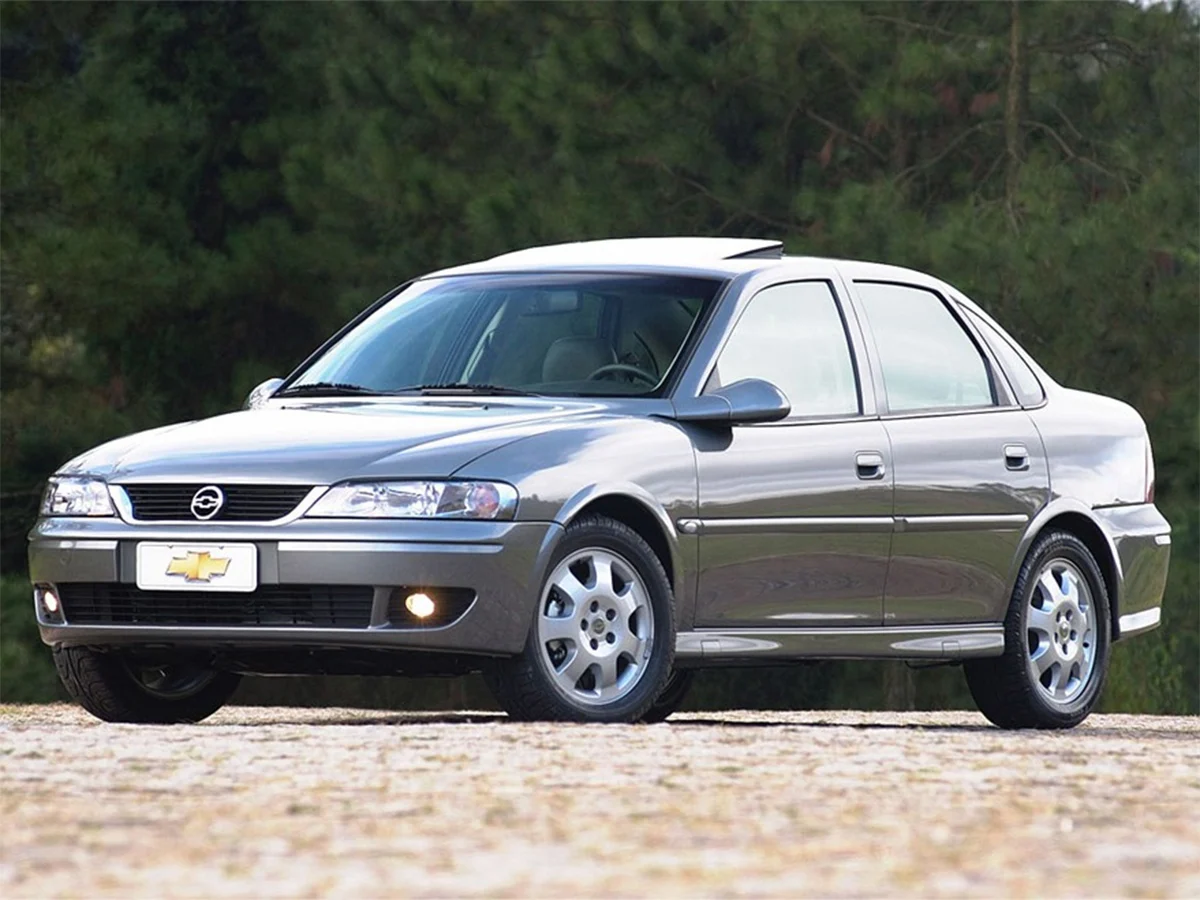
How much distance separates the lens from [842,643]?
34.8 feet

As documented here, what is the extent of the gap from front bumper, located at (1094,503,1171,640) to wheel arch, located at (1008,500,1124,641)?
15mm

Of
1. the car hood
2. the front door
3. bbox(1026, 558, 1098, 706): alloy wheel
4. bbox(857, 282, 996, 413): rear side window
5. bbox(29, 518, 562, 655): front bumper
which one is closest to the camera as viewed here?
bbox(29, 518, 562, 655): front bumper

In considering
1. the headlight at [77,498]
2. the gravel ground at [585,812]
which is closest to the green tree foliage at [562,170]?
the headlight at [77,498]

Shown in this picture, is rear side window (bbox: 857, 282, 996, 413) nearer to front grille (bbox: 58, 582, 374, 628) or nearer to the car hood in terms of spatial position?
the car hood

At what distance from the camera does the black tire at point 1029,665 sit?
11352mm

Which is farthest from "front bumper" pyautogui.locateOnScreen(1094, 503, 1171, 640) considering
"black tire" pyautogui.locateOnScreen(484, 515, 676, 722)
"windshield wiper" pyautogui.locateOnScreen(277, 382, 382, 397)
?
"windshield wiper" pyautogui.locateOnScreen(277, 382, 382, 397)

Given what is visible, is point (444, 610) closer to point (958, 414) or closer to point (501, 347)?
point (501, 347)

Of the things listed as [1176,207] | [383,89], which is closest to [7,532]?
[383,89]

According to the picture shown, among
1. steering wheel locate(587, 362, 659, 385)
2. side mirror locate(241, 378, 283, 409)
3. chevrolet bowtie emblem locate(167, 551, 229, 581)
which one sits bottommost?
chevrolet bowtie emblem locate(167, 551, 229, 581)

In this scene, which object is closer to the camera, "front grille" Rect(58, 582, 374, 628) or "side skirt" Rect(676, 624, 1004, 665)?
"front grille" Rect(58, 582, 374, 628)

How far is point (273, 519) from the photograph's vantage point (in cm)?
941

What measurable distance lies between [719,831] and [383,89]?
78.1ft

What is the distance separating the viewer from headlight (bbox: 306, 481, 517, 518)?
9.30 m

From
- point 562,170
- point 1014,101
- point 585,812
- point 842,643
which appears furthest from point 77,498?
point 562,170
